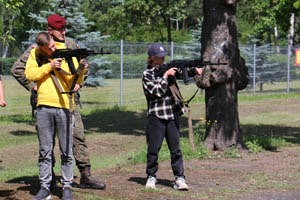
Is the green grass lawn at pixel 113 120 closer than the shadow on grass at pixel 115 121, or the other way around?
the green grass lawn at pixel 113 120

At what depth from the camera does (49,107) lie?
6203 mm

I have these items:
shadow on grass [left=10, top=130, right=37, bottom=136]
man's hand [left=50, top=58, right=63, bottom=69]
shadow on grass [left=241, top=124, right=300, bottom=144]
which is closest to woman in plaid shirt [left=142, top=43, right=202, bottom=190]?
man's hand [left=50, top=58, right=63, bottom=69]

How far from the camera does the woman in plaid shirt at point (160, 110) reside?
23.0 feet

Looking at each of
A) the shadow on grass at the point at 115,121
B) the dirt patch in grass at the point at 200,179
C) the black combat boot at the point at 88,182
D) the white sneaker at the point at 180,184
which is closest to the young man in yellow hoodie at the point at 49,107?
the dirt patch in grass at the point at 200,179

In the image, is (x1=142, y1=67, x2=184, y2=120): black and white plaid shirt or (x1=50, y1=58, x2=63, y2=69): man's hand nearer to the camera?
(x1=50, y1=58, x2=63, y2=69): man's hand

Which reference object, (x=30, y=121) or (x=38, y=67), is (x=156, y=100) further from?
(x=30, y=121)

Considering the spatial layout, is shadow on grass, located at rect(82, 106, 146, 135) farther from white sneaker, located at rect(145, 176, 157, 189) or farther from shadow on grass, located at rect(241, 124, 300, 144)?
white sneaker, located at rect(145, 176, 157, 189)

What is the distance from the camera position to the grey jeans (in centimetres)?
621

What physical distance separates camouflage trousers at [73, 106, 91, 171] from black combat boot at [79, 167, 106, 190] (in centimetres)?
7

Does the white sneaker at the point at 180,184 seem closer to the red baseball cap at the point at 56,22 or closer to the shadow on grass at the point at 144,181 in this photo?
the shadow on grass at the point at 144,181

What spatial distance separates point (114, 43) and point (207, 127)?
9701mm

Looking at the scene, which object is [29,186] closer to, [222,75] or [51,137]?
[51,137]

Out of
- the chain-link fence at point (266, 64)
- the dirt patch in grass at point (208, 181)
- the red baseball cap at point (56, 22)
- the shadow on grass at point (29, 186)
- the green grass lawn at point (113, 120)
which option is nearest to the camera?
the red baseball cap at point (56, 22)

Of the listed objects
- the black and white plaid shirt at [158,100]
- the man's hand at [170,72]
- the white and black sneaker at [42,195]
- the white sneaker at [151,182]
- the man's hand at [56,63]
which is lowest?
the white sneaker at [151,182]
